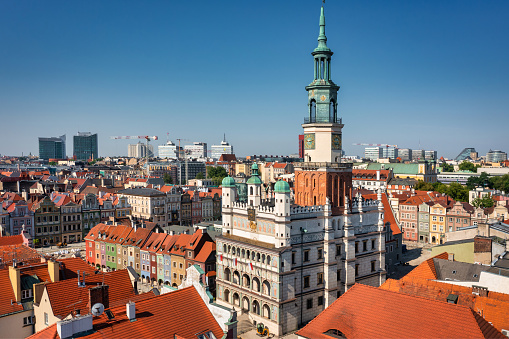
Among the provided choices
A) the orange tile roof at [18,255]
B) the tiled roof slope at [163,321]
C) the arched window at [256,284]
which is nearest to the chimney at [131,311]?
the tiled roof slope at [163,321]

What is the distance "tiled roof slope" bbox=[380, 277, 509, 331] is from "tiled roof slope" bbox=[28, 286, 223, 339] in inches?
778

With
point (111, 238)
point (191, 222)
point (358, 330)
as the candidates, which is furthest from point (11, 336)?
point (191, 222)

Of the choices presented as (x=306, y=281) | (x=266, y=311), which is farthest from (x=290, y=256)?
(x=266, y=311)

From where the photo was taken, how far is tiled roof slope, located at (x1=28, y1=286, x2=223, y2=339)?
27.0 meters

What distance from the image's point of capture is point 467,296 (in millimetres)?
37000

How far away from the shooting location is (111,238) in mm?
86125

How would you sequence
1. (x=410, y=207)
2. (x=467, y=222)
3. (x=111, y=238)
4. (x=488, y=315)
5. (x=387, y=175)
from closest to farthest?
(x=488, y=315) < (x=111, y=238) < (x=467, y=222) < (x=410, y=207) < (x=387, y=175)

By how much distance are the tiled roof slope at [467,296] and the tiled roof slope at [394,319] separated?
5.24 meters

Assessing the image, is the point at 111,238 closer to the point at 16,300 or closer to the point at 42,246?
the point at 42,246

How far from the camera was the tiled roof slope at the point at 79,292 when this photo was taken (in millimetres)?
35656

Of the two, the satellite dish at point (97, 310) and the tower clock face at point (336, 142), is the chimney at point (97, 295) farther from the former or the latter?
the tower clock face at point (336, 142)

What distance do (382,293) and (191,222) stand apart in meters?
103

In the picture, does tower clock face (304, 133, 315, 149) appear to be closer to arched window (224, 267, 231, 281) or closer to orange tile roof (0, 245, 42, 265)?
arched window (224, 267, 231, 281)

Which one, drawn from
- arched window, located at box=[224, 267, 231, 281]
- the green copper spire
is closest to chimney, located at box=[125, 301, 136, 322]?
arched window, located at box=[224, 267, 231, 281]
